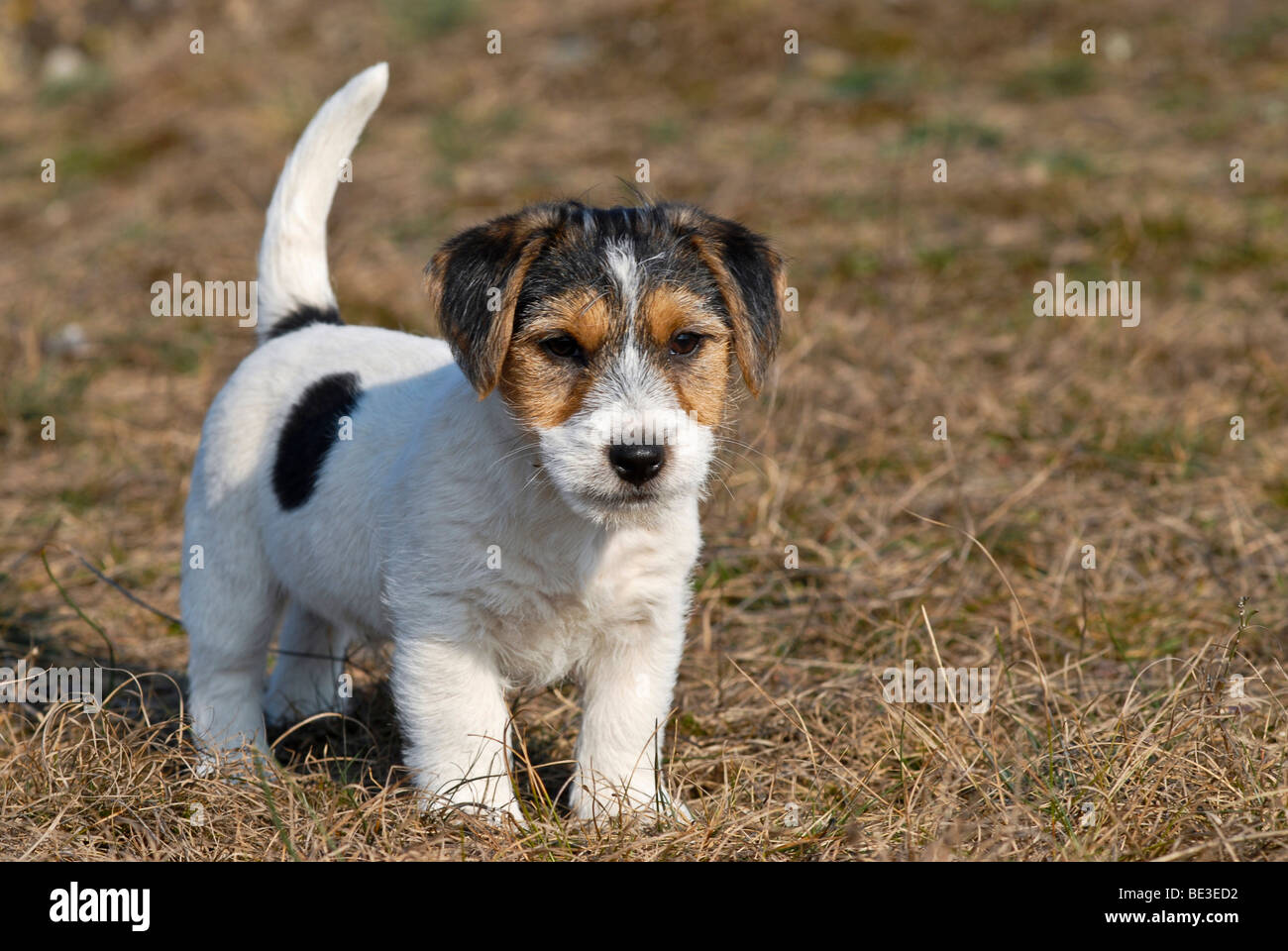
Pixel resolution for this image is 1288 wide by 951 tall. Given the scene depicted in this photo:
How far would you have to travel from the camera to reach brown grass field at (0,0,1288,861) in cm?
402

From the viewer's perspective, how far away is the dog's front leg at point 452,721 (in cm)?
402

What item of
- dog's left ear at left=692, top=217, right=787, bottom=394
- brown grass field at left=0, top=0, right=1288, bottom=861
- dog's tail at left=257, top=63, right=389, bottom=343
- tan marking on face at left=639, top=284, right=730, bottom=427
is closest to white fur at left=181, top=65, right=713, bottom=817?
tan marking on face at left=639, top=284, right=730, bottom=427

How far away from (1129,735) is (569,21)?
14.6 m

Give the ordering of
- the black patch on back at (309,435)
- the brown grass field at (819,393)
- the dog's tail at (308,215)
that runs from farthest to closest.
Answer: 1. the dog's tail at (308,215)
2. the black patch on back at (309,435)
3. the brown grass field at (819,393)

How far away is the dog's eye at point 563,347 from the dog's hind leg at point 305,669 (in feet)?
7.40

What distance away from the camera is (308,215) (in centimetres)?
526

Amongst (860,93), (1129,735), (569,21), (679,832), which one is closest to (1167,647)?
(1129,735)

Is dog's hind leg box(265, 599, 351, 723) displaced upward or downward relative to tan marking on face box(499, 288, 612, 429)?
downward

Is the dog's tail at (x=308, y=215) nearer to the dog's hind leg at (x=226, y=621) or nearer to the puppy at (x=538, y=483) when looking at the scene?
the puppy at (x=538, y=483)

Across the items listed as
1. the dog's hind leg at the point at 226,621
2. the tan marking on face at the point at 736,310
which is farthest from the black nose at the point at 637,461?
the dog's hind leg at the point at 226,621

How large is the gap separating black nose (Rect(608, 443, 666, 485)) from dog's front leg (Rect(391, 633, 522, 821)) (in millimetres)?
879

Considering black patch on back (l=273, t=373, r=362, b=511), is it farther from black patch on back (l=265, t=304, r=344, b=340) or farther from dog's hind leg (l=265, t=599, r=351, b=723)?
dog's hind leg (l=265, t=599, r=351, b=723)

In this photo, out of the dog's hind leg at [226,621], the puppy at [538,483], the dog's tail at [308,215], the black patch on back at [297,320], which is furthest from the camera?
the black patch on back at [297,320]

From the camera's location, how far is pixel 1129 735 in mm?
4012
